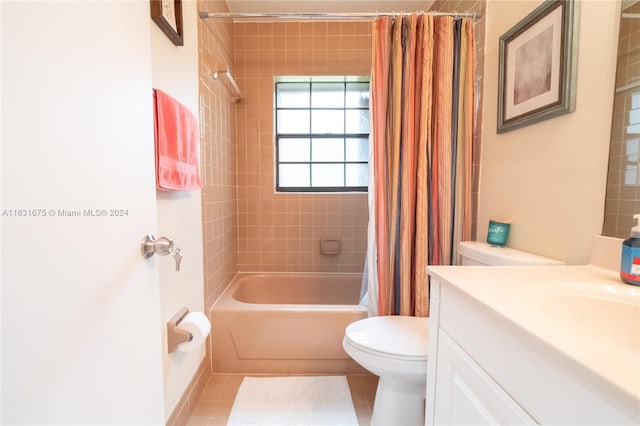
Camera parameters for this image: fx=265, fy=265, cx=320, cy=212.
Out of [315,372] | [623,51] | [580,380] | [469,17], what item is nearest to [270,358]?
[315,372]

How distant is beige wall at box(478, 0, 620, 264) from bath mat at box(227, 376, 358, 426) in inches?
46.7

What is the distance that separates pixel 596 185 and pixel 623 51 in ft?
1.35

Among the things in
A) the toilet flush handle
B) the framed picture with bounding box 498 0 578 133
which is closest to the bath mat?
the toilet flush handle

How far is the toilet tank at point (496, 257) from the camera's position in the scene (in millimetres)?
1024

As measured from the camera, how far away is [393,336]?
1.13 metres

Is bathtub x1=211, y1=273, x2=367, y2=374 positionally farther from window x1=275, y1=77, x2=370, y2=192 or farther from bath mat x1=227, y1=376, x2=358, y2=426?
window x1=275, y1=77, x2=370, y2=192

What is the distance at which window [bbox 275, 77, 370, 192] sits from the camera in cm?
237

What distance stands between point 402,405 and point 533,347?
845mm

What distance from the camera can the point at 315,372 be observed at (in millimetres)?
1620

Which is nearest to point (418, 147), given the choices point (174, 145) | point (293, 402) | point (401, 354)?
point (401, 354)

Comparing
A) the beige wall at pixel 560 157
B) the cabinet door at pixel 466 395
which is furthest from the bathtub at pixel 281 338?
the beige wall at pixel 560 157

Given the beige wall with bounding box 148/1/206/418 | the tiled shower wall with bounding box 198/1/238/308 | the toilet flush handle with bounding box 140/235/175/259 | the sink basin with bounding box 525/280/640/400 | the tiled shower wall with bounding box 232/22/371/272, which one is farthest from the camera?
the tiled shower wall with bounding box 232/22/371/272

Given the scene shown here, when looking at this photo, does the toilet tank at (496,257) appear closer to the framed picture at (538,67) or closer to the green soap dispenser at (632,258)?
the green soap dispenser at (632,258)

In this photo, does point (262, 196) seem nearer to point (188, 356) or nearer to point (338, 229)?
point (338, 229)
